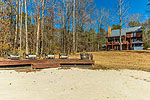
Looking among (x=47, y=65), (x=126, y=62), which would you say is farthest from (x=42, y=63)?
(x=126, y=62)

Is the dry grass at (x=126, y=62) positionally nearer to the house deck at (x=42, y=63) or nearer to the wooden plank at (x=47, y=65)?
the house deck at (x=42, y=63)

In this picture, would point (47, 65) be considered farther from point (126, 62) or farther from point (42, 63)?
point (126, 62)

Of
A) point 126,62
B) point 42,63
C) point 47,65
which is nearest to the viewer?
point 42,63

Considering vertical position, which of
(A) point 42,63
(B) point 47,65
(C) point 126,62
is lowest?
(C) point 126,62

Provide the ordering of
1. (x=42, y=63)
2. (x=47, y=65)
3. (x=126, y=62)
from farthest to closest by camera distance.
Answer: (x=126, y=62), (x=47, y=65), (x=42, y=63)

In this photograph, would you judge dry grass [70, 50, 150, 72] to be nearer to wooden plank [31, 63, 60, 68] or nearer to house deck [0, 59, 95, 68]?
house deck [0, 59, 95, 68]

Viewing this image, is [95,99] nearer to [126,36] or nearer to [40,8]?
[40,8]

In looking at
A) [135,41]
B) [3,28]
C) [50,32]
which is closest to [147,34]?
[135,41]

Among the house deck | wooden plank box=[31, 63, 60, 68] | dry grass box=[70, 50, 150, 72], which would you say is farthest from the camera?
dry grass box=[70, 50, 150, 72]

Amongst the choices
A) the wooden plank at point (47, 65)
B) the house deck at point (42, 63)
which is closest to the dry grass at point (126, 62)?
the house deck at point (42, 63)

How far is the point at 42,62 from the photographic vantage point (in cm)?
850

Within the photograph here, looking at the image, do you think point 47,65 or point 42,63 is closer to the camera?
point 42,63

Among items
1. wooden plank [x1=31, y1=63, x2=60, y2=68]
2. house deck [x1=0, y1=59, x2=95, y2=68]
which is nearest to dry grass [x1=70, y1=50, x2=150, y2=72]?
house deck [x1=0, y1=59, x2=95, y2=68]

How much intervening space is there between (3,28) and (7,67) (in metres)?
8.82
